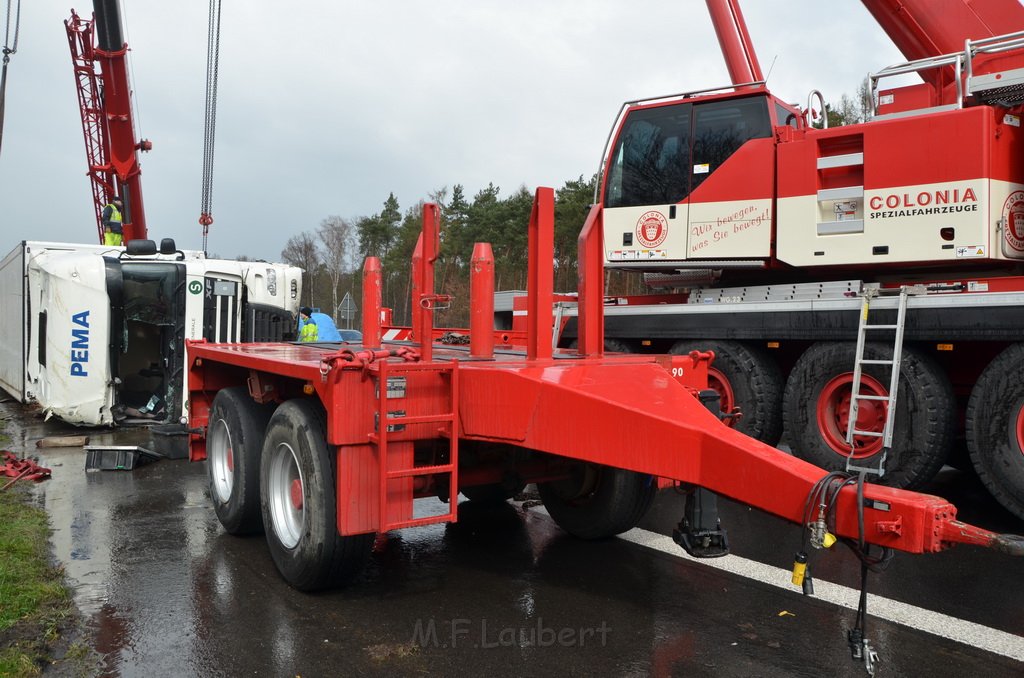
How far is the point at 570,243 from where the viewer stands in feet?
104

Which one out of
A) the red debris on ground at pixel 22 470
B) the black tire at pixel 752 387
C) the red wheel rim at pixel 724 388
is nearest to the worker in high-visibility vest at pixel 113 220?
the red debris on ground at pixel 22 470

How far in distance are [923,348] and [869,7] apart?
3.53 meters

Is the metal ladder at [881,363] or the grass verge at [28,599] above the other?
the metal ladder at [881,363]

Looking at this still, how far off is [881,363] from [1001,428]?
93cm

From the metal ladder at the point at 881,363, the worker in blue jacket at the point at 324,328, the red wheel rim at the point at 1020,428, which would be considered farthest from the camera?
the worker in blue jacket at the point at 324,328

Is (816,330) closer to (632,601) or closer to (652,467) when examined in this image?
(632,601)

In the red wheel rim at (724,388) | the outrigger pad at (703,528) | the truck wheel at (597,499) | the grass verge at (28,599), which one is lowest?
the grass verge at (28,599)

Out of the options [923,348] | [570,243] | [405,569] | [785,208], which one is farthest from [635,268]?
[570,243]

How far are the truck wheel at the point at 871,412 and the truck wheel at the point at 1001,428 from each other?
0.29 metres

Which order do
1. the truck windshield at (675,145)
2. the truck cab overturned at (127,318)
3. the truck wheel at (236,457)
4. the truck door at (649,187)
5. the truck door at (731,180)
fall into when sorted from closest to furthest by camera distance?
the truck wheel at (236,457) → the truck door at (731,180) → the truck windshield at (675,145) → the truck door at (649,187) → the truck cab overturned at (127,318)

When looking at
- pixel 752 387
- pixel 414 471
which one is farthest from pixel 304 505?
pixel 752 387

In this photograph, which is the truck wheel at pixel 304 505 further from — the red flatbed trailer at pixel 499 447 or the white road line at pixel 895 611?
the white road line at pixel 895 611

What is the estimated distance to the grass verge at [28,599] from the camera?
3.60m

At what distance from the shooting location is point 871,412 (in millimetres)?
6680
